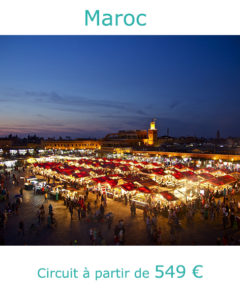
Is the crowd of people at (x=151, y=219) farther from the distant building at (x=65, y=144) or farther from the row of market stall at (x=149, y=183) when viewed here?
the distant building at (x=65, y=144)

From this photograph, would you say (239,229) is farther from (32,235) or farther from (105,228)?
(32,235)

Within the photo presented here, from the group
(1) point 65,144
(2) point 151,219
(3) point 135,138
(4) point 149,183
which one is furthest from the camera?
(3) point 135,138

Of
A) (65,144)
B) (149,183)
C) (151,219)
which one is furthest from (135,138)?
(151,219)

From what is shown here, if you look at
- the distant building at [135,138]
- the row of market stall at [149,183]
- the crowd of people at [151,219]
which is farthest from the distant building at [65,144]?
the crowd of people at [151,219]

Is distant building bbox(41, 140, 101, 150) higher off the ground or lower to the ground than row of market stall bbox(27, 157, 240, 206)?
higher

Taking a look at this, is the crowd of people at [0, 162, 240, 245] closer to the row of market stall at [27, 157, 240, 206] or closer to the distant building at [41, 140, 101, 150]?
the row of market stall at [27, 157, 240, 206]

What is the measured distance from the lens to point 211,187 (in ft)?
44.9

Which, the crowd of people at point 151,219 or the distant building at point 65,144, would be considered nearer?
the crowd of people at point 151,219

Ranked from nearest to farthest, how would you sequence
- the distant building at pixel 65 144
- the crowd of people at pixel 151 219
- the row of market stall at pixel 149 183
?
the crowd of people at pixel 151 219
the row of market stall at pixel 149 183
the distant building at pixel 65 144

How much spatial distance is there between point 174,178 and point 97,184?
265 inches

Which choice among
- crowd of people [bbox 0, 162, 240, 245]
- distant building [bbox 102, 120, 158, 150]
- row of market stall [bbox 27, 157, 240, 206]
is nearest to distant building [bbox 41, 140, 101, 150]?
distant building [bbox 102, 120, 158, 150]

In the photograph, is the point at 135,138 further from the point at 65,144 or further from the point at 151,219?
the point at 151,219

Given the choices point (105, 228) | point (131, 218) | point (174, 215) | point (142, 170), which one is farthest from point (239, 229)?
point (142, 170)

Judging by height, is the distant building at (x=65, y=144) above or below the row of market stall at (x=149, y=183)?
above
